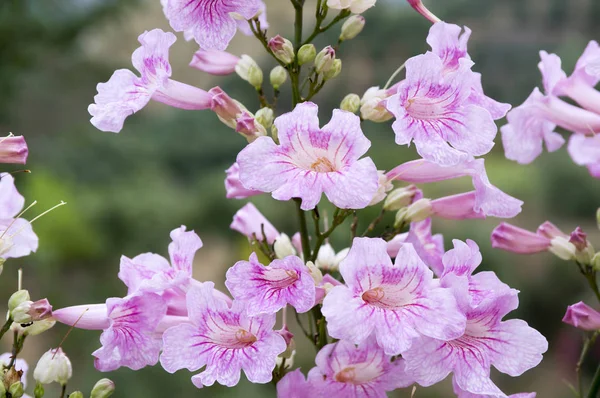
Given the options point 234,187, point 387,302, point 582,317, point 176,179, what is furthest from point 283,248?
point 176,179

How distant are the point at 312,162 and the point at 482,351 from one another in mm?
198

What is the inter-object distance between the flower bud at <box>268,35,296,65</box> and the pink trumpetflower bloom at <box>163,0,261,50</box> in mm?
48

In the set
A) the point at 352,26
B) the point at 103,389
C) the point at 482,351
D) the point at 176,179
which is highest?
the point at 352,26

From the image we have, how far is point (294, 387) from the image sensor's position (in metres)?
0.64

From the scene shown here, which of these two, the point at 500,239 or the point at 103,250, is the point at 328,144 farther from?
the point at 103,250

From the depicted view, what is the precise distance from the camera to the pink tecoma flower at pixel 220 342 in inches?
23.6

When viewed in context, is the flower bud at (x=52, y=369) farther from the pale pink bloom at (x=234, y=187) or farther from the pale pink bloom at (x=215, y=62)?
the pale pink bloom at (x=215, y=62)

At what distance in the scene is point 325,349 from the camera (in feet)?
2.06

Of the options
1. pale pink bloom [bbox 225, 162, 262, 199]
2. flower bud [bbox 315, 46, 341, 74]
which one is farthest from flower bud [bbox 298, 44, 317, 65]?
pale pink bloom [bbox 225, 162, 262, 199]

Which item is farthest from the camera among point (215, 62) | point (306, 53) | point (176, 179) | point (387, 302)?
point (176, 179)

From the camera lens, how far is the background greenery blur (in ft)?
14.2

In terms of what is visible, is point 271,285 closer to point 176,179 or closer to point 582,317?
point 582,317

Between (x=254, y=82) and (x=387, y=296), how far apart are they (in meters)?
0.28

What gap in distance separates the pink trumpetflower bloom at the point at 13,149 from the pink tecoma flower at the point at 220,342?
0.19 metres
